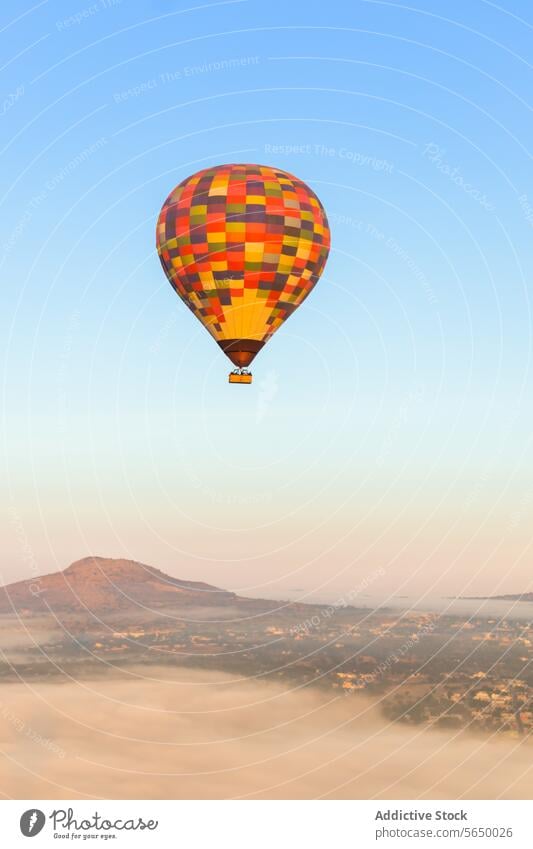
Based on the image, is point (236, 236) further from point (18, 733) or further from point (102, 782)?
point (18, 733)

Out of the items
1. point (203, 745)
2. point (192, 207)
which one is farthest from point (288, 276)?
point (203, 745)

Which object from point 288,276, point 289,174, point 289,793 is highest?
point 289,174

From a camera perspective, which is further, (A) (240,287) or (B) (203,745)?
(B) (203,745)

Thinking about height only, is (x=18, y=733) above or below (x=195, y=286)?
below

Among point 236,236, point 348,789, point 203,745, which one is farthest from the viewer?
point 203,745

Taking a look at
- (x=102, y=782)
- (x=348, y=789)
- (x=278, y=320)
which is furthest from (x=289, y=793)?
(x=278, y=320)

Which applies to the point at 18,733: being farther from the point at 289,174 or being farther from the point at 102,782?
the point at 289,174

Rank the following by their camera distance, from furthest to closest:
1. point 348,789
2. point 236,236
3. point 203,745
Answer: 1. point 203,745
2. point 348,789
3. point 236,236
